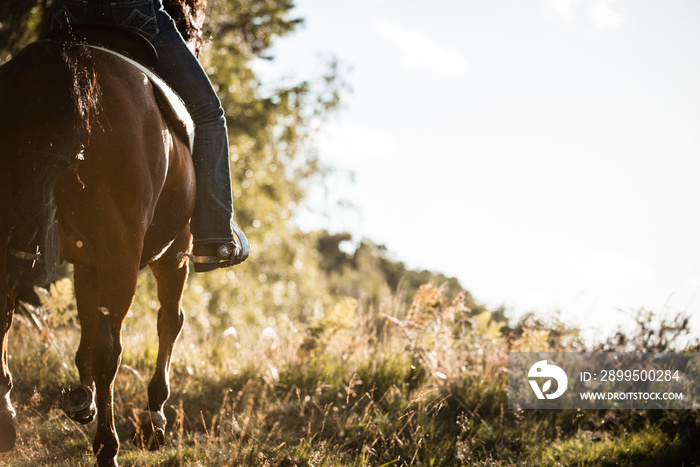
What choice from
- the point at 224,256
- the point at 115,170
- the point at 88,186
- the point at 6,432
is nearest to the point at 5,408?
the point at 6,432

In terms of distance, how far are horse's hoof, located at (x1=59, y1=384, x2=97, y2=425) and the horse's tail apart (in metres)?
0.70

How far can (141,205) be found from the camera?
109 inches

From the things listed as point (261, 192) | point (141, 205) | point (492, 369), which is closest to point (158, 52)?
point (141, 205)

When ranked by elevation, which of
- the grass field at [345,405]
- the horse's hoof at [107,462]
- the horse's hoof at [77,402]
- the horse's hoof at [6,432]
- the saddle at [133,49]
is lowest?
the grass field at [345,405]

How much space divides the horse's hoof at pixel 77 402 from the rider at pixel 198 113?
108cm

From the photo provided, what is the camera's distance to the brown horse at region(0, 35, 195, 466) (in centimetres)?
233

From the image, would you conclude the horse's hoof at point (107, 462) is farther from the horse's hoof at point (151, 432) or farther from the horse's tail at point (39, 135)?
the horse's tail at point (39, 135)

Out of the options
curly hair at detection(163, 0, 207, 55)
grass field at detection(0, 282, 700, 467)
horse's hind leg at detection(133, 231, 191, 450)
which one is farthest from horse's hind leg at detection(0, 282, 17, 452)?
curly hair at detection(163, 0, 207, 55)

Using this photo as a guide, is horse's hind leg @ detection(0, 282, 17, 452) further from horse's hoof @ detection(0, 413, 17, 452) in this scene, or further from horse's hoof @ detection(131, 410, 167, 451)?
horse's hoof @ detection(131, 410, 167, 451)

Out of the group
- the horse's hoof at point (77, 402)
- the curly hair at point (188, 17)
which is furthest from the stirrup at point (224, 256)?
the curly hair at point (188, 17)

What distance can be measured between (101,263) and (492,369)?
4058mm

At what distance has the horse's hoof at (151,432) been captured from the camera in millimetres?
3498

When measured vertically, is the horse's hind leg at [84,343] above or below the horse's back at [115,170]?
below

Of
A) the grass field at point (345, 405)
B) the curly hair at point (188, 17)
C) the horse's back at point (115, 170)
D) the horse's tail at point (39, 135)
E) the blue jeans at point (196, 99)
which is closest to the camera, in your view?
the horse's tail at point (39, 135)
